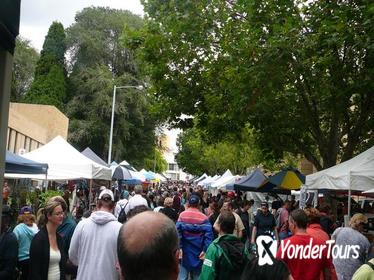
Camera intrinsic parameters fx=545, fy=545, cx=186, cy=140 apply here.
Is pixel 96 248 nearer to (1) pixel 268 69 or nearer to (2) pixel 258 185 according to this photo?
(1) pixel 268 69

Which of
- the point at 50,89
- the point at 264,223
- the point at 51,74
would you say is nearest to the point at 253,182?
the point at 264,223

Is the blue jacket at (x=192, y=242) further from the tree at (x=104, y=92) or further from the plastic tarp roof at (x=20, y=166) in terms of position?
the tree at (x=104, y=92)

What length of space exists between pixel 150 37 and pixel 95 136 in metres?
32.4

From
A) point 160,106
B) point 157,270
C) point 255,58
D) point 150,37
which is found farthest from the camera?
point 160,106

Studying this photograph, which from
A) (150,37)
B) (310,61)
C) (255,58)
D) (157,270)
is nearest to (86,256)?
(157,270)

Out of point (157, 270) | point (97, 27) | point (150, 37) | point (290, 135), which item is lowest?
point (157, 270)

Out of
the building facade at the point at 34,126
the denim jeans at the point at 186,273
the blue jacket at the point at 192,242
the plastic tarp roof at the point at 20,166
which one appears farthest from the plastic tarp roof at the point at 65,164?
the building facade at the point at 34,126

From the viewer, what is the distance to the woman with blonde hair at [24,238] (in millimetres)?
6699

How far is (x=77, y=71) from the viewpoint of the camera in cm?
5459

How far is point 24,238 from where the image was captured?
7023 millimetres

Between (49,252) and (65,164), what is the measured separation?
33.2 feet

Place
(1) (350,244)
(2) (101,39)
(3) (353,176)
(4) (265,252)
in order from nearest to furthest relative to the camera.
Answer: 1. (4) (265,252)
2. (1) (350,244)
3. (3) (353,176)
4. (2) (101,39)

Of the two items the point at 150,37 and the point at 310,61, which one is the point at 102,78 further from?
the point at 310,61

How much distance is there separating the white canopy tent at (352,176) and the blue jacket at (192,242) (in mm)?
3322
